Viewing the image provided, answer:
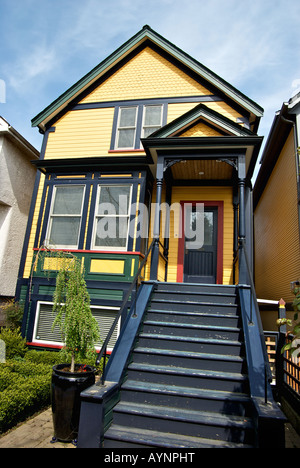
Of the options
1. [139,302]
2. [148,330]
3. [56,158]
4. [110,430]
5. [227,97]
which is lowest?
[110,430]

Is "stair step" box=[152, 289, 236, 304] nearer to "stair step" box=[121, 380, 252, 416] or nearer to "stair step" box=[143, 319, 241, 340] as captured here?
"stair step" box=[143, 319, 241, 340]

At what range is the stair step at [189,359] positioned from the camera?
14.5 feet

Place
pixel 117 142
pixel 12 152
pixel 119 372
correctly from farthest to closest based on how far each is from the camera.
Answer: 1. pixel 12 152
2. pixel 117 142
3. pixel 119 372

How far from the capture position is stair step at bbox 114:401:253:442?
3584 millimetres

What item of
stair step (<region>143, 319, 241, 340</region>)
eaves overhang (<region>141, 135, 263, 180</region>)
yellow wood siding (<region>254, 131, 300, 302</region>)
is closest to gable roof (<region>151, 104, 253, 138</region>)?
eaves overhang (<region>141, 135, 263, 180</region>)

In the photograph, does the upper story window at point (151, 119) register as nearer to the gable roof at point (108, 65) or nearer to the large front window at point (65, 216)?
the gable roof at point (108, 65)

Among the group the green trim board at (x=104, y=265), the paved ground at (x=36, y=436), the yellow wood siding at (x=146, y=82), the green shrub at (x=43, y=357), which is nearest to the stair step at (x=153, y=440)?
the paved ground at (x=36, y=436)

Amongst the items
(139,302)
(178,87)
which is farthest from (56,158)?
(139,302)

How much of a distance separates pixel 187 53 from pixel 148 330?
8321 mm

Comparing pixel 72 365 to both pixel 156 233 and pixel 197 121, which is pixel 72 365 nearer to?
pixel 156 233

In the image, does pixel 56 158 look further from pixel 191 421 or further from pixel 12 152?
pixel 191 421

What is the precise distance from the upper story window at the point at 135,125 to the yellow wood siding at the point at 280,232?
4.08 m

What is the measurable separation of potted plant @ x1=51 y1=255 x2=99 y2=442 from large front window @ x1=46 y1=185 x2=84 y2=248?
3.03 metres

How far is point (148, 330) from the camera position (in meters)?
5.20
